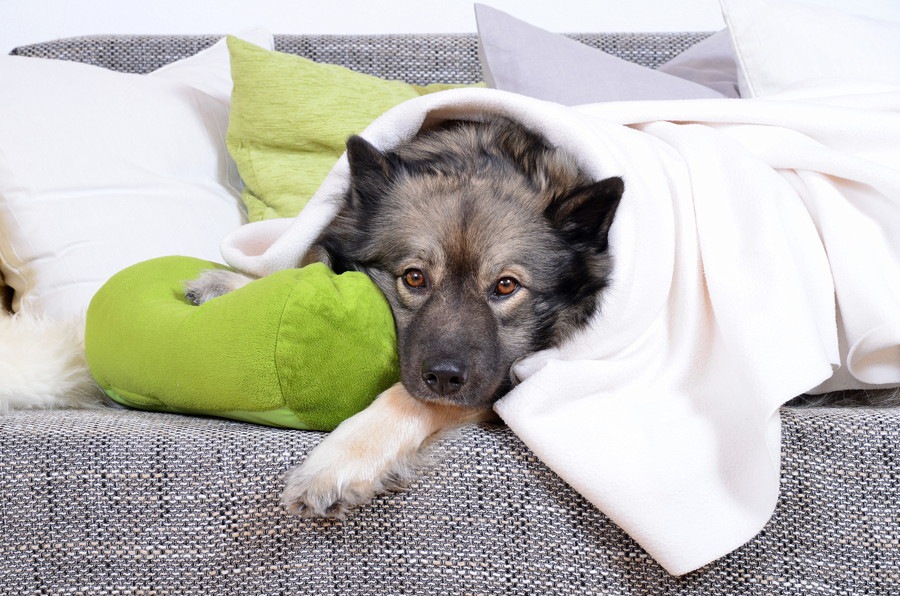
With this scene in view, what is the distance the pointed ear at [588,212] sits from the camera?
1.40 meters

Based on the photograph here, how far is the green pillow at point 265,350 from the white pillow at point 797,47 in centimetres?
162

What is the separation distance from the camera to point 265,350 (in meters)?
1.21

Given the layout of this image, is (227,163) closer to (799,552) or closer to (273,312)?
(273,312)

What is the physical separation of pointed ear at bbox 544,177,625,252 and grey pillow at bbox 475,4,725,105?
0.80 metres

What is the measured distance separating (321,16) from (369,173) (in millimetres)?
1917

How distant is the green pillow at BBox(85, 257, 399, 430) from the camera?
1213mm

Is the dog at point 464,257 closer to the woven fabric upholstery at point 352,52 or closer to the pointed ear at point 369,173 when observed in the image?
the pointed ear at point 369,173

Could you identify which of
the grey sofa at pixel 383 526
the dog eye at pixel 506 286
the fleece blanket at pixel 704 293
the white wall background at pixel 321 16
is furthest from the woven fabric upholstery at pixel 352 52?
the grey sofa at pixel 383 526

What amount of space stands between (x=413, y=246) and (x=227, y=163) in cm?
117

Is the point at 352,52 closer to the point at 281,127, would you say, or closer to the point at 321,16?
the point at 321,16

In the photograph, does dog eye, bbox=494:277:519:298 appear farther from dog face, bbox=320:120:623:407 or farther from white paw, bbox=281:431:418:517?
white paw, bbox=281:431:418:517

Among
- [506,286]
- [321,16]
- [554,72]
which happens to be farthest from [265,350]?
[321,16]

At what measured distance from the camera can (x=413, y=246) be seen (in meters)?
1.51

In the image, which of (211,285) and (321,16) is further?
(321,16)
